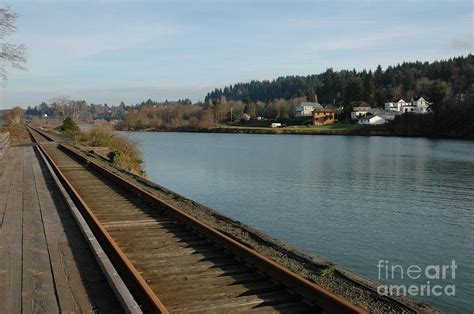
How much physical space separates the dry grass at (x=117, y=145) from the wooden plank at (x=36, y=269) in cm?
2086

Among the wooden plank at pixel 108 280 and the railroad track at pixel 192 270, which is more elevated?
the wooden plank at pixel 108 280

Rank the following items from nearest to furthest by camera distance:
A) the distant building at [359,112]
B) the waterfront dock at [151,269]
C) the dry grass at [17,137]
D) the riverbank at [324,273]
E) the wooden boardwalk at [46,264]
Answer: the wooden boardwalk at [46,264] < the waterfront dock at [151,269] < the riverbank at [324,273] < the dry grass at [17,137] < the distant building at [359,112]

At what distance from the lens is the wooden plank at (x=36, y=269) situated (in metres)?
5.38

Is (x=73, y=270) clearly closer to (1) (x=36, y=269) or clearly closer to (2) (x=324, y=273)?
(1) (x=36, y=269)

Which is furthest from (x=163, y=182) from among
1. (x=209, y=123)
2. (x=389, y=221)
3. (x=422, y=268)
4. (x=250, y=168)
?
(x=209, y=123)

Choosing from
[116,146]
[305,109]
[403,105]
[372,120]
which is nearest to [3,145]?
[116,146]

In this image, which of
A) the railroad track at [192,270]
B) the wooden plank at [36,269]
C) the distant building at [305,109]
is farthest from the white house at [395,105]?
the wooden plank at [36,269]

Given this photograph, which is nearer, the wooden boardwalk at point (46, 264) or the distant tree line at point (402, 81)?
the wooden boardwalk at point (46, 264)

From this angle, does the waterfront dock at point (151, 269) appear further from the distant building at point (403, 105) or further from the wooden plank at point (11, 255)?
the distant building at point (403, 105)

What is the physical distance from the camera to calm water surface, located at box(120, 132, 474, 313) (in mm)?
14039

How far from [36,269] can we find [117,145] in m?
31.0

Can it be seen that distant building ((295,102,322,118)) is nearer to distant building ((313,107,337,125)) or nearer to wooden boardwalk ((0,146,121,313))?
distant building ((313,107,337,125))

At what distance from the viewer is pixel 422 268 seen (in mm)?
13156

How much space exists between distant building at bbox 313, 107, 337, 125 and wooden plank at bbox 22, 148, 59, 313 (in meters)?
146
